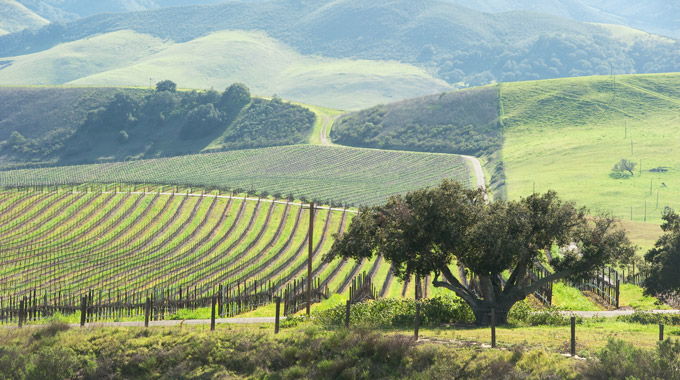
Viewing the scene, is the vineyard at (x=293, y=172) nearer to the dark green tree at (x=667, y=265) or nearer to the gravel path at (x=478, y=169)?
the gravel path at (x=478, y=169)

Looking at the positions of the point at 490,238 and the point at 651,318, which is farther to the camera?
the point at 651,318

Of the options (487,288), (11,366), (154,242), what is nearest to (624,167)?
(154,242)

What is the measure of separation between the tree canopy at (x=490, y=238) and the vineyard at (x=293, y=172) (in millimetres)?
82127

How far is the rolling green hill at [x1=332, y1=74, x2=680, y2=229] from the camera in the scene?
12653cm

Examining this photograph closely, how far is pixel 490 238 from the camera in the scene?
33.4m

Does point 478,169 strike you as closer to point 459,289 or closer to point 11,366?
point 459,289

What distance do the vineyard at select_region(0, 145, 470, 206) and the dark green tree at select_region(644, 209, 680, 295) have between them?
78041 mm

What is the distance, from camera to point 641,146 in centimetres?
15475

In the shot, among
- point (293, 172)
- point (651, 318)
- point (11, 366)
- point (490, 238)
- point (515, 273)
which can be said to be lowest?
point (11, 366)

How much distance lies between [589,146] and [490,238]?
134 metres

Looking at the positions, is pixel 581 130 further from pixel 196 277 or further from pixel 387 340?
pixel 387 340

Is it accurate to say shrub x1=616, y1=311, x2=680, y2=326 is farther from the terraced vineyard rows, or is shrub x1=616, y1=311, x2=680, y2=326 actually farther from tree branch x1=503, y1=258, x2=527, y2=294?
the terraced vineyard rows

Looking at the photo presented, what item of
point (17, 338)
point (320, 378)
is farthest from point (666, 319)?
point (17, 338)

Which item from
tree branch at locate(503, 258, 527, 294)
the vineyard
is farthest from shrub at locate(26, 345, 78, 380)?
the vineyard
